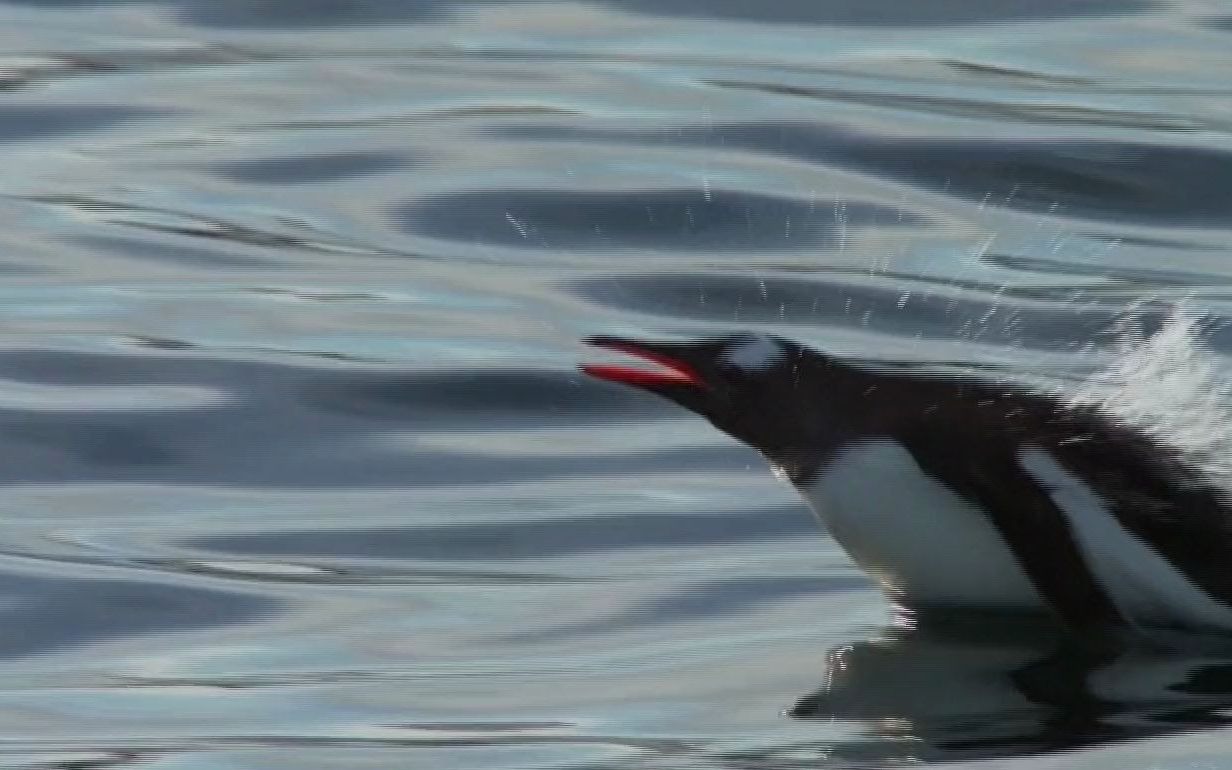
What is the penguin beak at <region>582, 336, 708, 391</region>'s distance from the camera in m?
5.98

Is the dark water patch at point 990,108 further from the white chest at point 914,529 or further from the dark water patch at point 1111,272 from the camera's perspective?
the white chest at point 914,529

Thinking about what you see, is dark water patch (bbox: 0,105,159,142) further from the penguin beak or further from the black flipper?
the black flipper

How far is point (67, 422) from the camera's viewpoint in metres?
8.23

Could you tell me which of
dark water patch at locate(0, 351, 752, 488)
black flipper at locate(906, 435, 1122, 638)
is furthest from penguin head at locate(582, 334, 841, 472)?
dark water patch at locate(0, 351, 752, 488)

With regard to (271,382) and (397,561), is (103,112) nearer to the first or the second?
(271,382)

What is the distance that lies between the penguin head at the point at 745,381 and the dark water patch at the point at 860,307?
324 centimetres

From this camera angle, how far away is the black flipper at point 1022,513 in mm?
5723

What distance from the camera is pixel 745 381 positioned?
6062 millimetres

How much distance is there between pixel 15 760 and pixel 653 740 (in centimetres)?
110

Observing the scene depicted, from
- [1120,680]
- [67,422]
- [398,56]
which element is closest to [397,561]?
[67,422]

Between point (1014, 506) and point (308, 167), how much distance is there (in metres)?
6.38

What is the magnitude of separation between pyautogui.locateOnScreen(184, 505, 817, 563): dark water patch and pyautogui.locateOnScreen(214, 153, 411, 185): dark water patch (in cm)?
430

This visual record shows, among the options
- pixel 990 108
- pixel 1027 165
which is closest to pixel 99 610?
pixel 1027 165

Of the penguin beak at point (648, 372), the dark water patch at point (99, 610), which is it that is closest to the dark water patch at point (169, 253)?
the dark water patch at point (99, 610)
